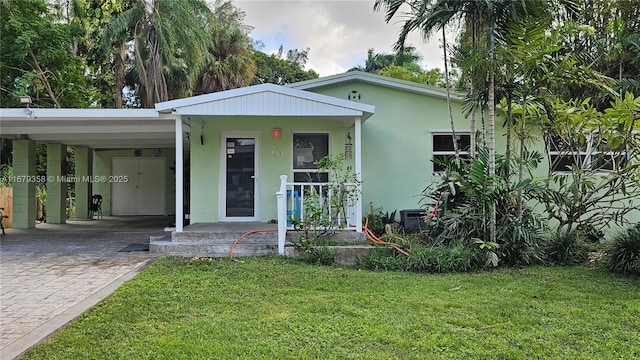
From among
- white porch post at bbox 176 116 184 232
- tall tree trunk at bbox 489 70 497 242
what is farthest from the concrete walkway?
tall tree trunk at bbox 489 70 497 242

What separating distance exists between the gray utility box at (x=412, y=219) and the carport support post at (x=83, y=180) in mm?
9878

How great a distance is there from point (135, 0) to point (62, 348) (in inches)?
618

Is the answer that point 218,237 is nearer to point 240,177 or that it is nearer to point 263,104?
point 240,177

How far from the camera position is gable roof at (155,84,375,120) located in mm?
6770

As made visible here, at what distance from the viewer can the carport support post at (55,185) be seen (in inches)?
452

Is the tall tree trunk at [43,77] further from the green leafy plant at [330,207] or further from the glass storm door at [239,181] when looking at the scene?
the green leafy plant at [330,207]

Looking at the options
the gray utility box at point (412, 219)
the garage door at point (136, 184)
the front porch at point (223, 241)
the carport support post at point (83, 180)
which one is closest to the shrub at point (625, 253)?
the gray utility box at point (412, 219)

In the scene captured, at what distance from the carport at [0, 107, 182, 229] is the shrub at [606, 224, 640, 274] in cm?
660

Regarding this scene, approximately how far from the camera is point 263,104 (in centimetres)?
679

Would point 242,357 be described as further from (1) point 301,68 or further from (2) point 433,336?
(1) point 301,68

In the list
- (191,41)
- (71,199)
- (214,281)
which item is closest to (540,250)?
(214,281)

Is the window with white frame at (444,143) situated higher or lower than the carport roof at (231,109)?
lower

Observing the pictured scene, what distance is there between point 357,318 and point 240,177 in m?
5.11

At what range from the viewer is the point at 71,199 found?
15.4 metres
